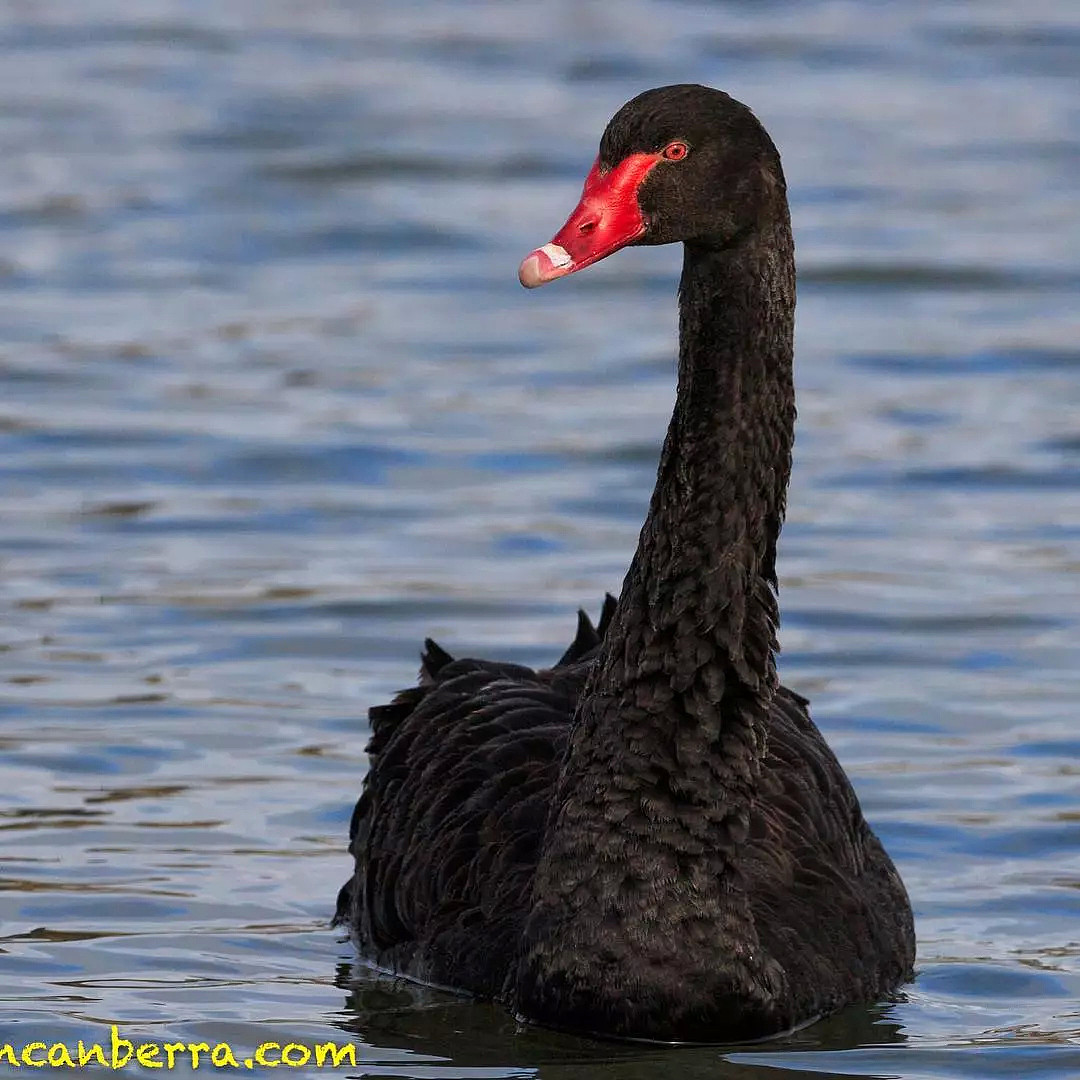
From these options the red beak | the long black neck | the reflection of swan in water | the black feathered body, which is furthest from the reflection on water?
the red beak

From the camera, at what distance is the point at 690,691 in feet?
21.3

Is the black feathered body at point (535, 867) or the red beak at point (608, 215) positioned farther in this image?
the black feathered body at point (535, 867)

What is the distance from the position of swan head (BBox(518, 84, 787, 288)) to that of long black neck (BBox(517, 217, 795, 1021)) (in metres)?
0.11

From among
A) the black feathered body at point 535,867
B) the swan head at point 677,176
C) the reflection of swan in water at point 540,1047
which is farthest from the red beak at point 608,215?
the reflection of swan in water at point 540,1047

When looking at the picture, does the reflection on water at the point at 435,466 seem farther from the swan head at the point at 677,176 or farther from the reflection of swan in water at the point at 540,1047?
the swan head at the point at 677,176

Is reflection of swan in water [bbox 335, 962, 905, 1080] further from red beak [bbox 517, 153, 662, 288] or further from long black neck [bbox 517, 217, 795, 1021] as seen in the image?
red beak [bbox 517, 153, 662, 288]

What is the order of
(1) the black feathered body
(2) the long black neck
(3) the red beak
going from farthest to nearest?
(1) the black feathered body, (2) the long black neck, (3) the red beak

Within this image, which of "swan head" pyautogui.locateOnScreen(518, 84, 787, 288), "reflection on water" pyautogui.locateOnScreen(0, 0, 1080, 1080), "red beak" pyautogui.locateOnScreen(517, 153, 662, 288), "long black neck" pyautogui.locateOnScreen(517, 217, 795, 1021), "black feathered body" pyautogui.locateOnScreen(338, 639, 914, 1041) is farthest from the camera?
"reflection on water" pyautogui.locateOnScreen(0, 0, 1080, 1080)

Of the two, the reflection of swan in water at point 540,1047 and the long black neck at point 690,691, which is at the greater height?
the long black neck at point 690,691

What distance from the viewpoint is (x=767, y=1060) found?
638 cm

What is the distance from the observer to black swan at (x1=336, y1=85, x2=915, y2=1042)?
6.13 metres

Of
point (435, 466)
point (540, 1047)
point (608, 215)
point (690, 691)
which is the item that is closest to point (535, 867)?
point (540, 1047)

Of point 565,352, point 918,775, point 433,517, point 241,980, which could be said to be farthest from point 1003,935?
→ point 565,352

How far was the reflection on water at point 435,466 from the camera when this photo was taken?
7.40 metres
